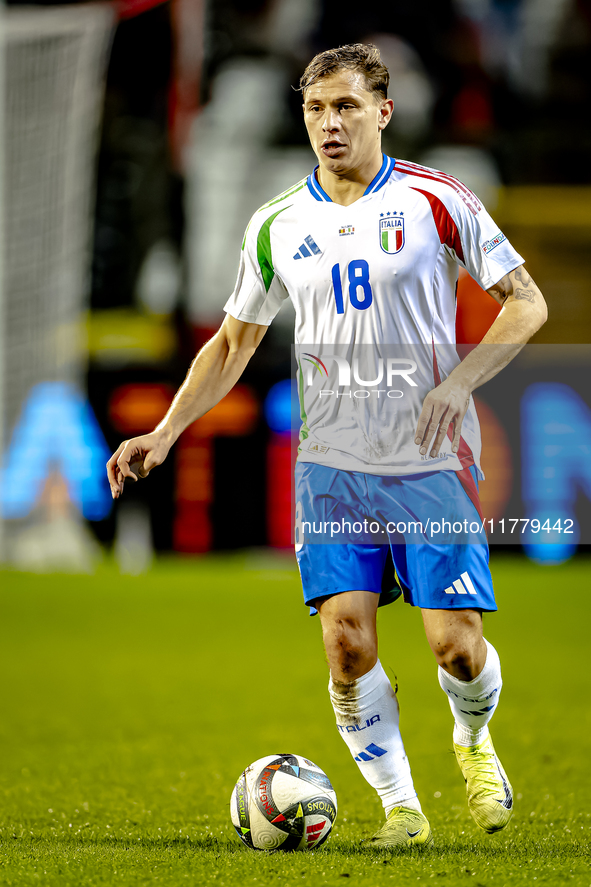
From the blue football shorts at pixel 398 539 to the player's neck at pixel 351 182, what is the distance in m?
0.87

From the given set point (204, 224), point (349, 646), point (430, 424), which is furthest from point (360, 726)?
point (204, 224)

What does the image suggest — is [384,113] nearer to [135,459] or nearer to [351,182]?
[351,182]

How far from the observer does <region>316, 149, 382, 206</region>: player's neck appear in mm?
3781

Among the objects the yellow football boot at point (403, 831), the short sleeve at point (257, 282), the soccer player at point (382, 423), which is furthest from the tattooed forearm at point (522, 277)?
the yellow football boot at point (403, 831)

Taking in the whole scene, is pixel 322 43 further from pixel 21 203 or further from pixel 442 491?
pixel 442 491

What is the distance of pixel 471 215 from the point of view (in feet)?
12.1

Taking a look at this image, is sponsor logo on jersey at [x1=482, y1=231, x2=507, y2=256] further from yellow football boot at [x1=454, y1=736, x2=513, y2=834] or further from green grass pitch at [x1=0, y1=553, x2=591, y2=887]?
green grass pitch at [x1=0, y1=553, x2=591, y2=887]

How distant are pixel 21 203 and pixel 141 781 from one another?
11.3 meters

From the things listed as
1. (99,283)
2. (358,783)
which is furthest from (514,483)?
(358,783)

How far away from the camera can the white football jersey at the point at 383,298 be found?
12.1 feet

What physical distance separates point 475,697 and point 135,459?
1.30 meters

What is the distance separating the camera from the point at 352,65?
3676 millimetres

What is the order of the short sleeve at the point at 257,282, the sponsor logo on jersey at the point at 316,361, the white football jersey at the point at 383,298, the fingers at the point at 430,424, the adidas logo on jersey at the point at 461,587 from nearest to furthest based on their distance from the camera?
the fingers at the point at 430,424 → the adidas logo on jersey at the point at 461,587 → the white football jersey at the point at 383,298 → the sponsor logo on jersey at the point at 316,361 → the short sleeve at the point at 257,282

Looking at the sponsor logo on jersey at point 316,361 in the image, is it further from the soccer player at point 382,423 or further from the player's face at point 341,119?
the player's face at point 341,119
